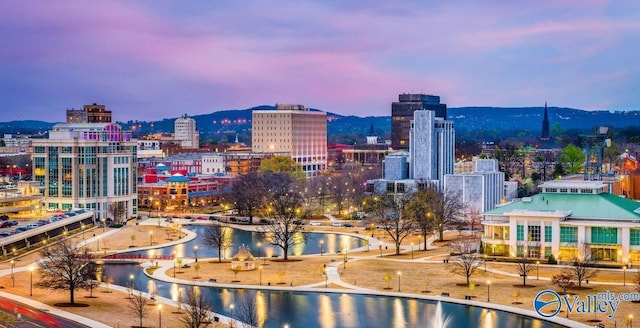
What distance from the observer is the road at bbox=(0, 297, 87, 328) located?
5722 centimetres

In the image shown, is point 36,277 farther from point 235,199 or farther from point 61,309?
point 235,199

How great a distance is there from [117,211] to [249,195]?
21347 mm

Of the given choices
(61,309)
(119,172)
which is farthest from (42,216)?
Result: (61,309)

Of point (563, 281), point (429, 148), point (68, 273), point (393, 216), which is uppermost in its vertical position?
point (429, 148)

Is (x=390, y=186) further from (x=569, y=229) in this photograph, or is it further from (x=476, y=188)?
(x=569, y=229)

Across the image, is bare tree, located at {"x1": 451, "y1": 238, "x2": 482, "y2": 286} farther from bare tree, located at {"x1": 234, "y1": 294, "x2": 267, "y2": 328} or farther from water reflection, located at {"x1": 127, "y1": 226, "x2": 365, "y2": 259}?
bare tree, located at {"x1": 234, "y1": 294, "x2": 267, "y2": 328}

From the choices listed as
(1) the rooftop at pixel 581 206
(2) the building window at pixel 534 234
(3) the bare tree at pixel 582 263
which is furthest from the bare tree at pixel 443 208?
(3) the bare tree at pixel 582 263

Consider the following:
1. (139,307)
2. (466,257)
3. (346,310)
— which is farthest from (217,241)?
(139,307)

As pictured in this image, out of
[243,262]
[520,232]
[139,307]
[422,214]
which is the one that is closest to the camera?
[139,307]

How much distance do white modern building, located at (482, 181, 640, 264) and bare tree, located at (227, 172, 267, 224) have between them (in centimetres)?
5115

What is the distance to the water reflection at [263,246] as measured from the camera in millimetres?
99438

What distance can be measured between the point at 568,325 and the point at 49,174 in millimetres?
94044

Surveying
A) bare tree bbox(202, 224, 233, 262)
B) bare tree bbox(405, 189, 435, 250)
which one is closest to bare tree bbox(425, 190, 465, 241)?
bare tree bbox(405, 189, 435, 250)

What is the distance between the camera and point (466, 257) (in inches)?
3086
